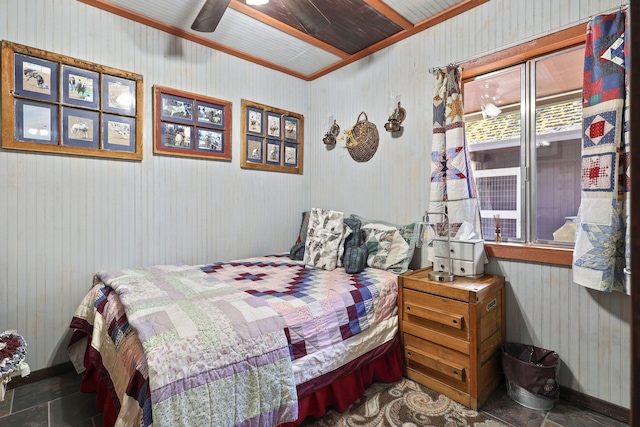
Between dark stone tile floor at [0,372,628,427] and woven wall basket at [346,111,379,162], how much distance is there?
213 centimetres

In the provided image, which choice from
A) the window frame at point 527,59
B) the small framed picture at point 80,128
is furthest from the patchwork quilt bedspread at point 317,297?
the small framed picture at point 80,128

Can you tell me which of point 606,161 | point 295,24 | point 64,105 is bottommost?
point 606,161

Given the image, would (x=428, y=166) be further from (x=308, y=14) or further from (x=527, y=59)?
(x=308, y=14)

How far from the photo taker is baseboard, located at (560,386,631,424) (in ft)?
5.92

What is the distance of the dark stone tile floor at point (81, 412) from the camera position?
5.77 ft

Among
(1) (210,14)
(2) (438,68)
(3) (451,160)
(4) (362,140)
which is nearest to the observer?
(1) (210,14)

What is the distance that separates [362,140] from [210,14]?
1.66 metres

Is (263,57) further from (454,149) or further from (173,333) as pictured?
(173,333)

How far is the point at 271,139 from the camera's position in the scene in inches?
134

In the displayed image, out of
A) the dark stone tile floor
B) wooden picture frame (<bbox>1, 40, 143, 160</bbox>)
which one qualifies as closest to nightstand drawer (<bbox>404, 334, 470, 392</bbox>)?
the dark stone tile floor

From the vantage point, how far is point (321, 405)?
177 cm

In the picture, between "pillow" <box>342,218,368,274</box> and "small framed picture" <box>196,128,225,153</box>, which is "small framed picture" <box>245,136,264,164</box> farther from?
"pillow" <box>342,218,368,274</box>

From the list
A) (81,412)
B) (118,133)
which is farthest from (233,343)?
(118,133)

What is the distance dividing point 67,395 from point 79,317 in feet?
1.54
